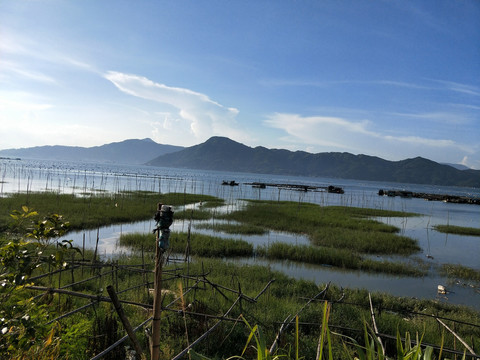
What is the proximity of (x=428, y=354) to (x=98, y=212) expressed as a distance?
19476 millimetres

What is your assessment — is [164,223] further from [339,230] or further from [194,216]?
[194,216]

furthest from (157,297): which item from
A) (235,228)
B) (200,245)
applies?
(235,228)

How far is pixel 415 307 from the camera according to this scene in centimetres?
806

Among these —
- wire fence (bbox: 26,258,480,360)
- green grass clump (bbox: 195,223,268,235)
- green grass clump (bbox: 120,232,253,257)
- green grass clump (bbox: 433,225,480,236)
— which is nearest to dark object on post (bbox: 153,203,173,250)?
wire fence (bbox: 26,258,480,360)

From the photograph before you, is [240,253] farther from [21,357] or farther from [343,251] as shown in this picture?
[21,357]

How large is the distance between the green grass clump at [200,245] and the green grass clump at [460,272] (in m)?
7.93

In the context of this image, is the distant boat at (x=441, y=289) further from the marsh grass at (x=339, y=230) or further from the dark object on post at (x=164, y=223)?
the dark object on post at (x=164, y=223)

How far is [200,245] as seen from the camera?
12.8 meters

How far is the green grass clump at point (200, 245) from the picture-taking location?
12.5 m

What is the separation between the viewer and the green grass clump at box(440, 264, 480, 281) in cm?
1191

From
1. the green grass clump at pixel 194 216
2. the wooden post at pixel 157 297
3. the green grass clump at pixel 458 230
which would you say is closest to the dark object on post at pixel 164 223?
the wooden post at pixel 157 297

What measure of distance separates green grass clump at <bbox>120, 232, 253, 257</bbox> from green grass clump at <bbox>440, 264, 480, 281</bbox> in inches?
312

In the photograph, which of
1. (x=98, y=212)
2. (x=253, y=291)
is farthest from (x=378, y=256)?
(x=98, y=212)

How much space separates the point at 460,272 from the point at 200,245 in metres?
10.5
